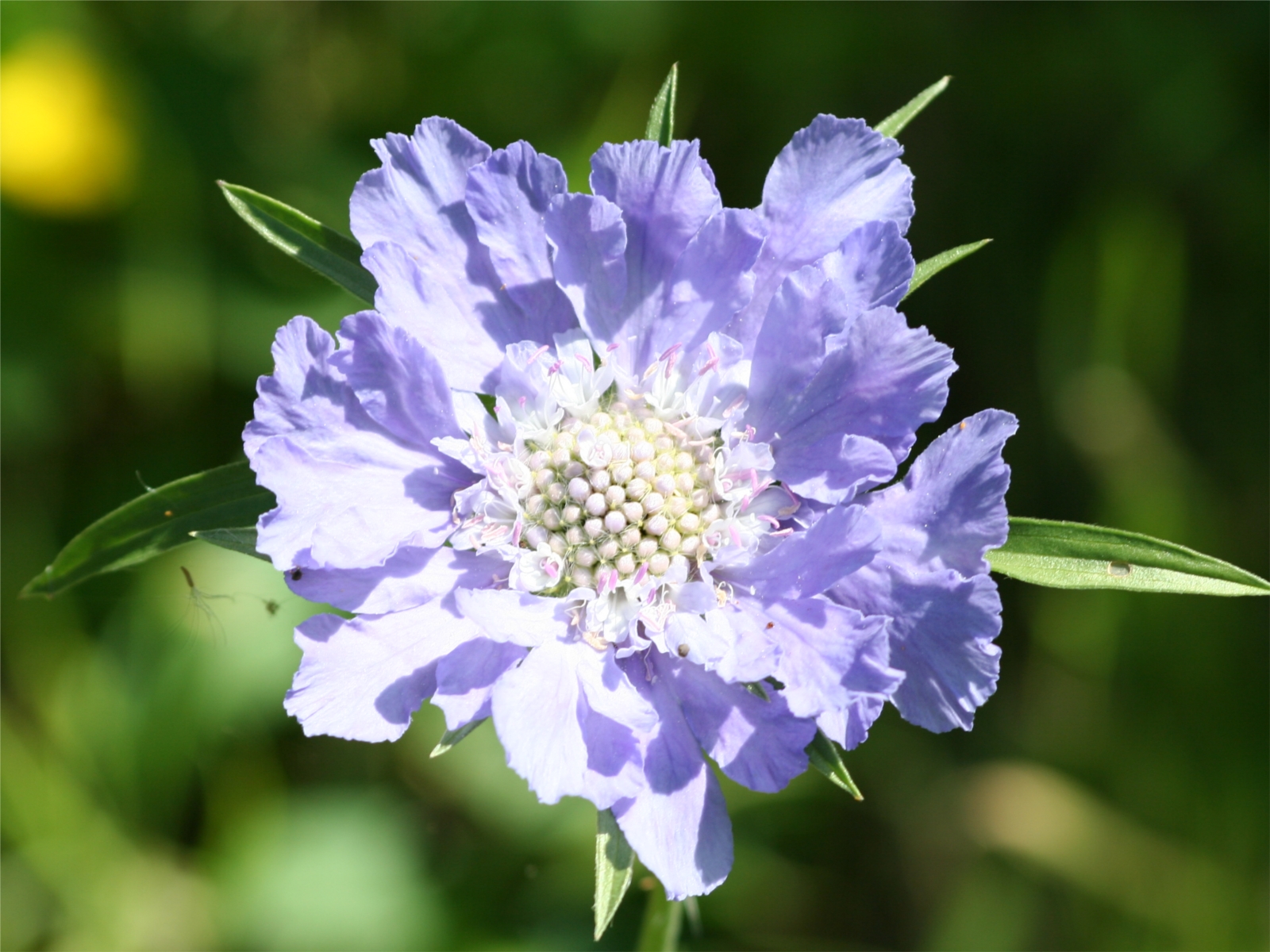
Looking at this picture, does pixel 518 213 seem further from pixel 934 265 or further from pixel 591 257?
pixel 934 265

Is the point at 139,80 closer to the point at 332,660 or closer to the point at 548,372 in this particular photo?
the point at 548,372

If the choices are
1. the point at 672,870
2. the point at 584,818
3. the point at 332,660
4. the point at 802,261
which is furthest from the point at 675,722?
the point at 584,818

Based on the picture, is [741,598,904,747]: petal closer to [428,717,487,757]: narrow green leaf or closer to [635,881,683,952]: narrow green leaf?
[428,717,487,757]: narrow green leaf

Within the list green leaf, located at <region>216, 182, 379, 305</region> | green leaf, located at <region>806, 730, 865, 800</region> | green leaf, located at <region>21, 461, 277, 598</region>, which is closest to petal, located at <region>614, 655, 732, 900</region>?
green leaf, located at <region>806, 730, 865, 800</region>

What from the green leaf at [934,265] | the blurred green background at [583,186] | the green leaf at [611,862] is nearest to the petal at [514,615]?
the green leaf at [611,862]

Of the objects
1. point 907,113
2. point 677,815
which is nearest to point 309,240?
point 907,113

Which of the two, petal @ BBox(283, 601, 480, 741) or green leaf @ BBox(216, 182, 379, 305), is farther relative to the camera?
green leaf @ BBox(216, 182, 379, 305)
